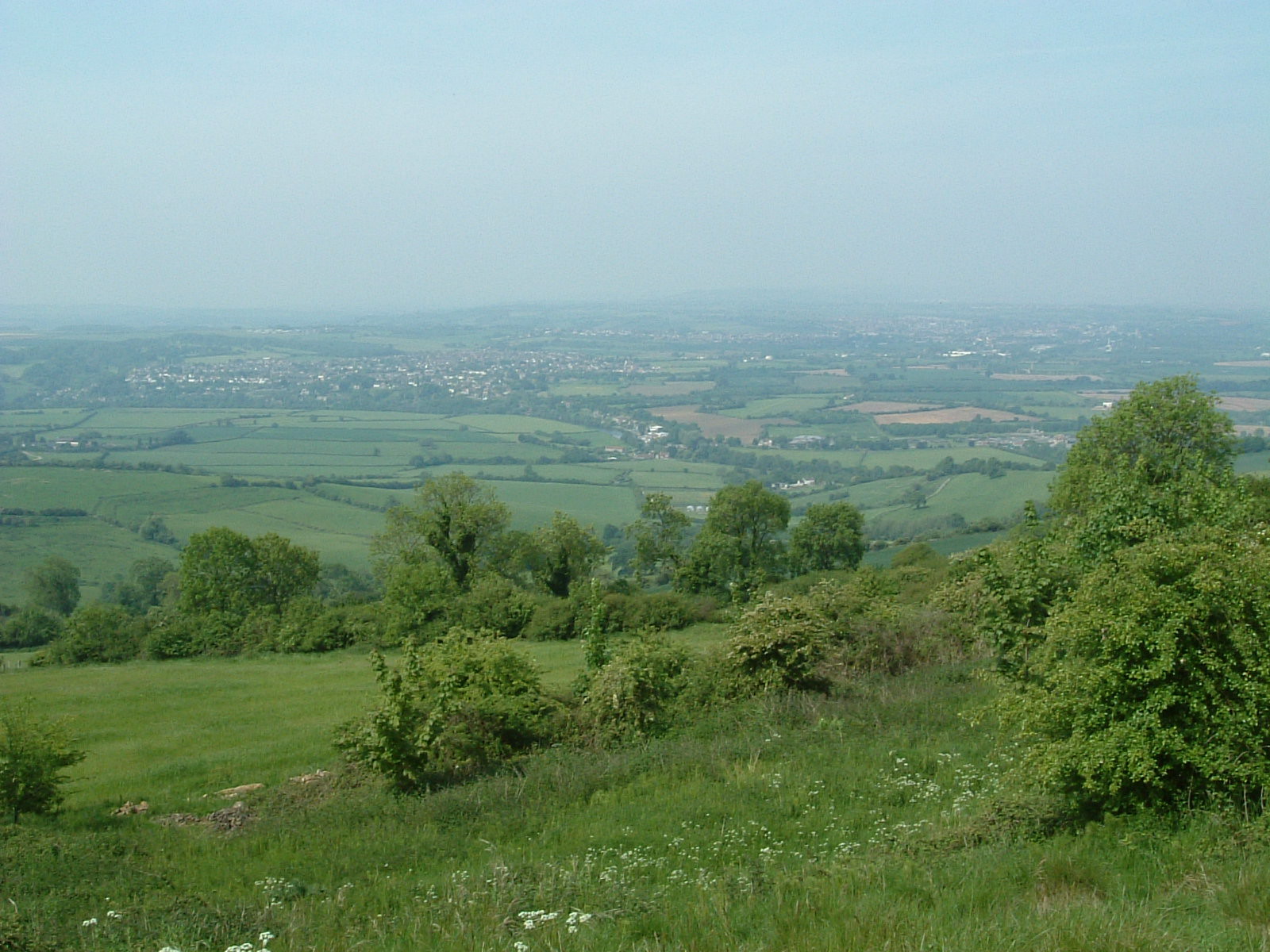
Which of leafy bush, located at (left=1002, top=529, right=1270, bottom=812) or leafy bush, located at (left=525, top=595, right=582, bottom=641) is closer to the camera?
leafy bush, located at (left=1002, top=529, right=1270, bottom=812)

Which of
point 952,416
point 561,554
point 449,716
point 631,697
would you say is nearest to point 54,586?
point 561,554

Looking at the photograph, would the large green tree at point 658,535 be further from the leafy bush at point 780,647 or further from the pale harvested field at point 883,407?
the pale harvested field at point 883,407

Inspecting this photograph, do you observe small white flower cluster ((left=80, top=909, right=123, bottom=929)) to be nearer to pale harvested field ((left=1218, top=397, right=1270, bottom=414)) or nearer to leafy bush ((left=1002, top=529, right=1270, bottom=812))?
leafy bush ((left=1002, top=529, right=1270, bottom=812))

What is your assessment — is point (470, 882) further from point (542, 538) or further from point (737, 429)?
point (737, 429)

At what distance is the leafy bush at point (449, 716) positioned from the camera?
13164 mm

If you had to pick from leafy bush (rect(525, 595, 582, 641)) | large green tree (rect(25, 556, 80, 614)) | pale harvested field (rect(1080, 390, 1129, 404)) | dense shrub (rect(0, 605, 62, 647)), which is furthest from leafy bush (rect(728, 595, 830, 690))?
pale harvested field (rect(1080, 390, 1129, 404))

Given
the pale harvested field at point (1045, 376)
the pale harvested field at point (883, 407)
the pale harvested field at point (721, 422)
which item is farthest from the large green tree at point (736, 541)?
the pale harvested field at point (1045, 376)

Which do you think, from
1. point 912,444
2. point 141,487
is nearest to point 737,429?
point 912,444

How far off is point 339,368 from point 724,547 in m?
127

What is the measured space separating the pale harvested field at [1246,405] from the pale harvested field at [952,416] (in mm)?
18308

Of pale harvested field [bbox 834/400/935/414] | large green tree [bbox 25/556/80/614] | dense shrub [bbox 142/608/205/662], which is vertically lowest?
large green tree [bbox 25/556/80/614]

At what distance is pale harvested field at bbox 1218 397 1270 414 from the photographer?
272 ft

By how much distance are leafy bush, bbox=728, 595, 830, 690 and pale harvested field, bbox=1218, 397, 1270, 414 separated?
7949 cm

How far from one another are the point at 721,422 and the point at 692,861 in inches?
4043
